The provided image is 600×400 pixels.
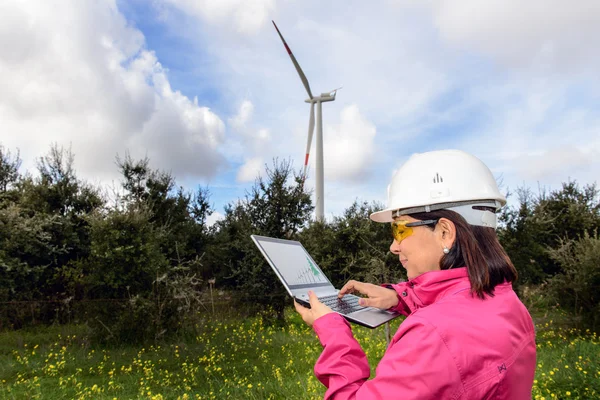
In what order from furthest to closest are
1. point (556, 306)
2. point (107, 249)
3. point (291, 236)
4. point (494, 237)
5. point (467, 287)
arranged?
point (291, 236), point (556, 306), point (107, 249), point (494, 237), point (467, 287)

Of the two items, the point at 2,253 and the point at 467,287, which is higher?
the point at 2,253

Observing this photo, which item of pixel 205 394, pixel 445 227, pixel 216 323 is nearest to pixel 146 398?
pixel 205 394

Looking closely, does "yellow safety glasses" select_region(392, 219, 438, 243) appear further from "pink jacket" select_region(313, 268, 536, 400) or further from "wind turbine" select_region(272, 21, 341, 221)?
"wind turbine" select_region(272, 21, 341, 221)

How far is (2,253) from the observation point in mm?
10602

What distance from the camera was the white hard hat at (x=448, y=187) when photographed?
1.71 meters

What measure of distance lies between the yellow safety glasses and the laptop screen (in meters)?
0.66

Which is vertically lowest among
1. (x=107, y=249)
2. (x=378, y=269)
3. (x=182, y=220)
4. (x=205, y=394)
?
(x=205, y=394)

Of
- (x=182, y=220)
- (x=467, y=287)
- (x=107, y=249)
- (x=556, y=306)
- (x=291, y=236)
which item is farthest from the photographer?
(x=182, y=220)

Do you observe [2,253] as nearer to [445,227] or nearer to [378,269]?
[378,269]

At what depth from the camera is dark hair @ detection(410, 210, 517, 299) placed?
148 centimetres

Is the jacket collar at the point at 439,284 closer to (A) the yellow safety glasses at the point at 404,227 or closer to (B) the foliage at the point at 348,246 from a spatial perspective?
(A) the yellow safety glasses at the point at 404,227

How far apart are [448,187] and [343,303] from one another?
874 mm

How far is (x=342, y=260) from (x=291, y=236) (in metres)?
1.94

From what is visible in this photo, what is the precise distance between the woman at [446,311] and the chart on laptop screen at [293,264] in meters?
0.43
